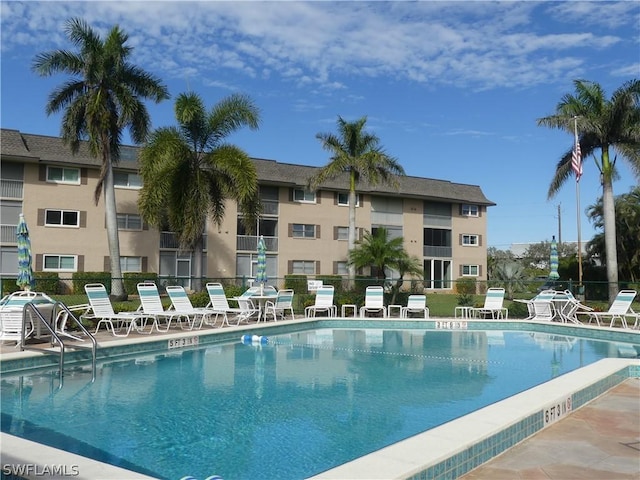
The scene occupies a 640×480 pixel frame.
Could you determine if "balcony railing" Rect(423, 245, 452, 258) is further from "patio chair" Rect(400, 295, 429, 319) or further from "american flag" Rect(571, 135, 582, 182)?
"patio chair" Rect(400, 295, 429, 319)

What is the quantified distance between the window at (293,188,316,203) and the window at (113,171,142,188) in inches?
384

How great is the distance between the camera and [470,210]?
43781 mm

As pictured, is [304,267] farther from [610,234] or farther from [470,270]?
[610,234]

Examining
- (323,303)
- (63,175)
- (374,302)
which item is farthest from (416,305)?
(63,175)

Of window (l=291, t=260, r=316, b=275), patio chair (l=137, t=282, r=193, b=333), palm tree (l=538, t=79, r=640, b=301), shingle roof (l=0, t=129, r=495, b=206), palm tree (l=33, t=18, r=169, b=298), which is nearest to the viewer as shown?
patio chair (l=137, t=282, r=193, b=333)

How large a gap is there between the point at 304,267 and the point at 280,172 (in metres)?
6.29

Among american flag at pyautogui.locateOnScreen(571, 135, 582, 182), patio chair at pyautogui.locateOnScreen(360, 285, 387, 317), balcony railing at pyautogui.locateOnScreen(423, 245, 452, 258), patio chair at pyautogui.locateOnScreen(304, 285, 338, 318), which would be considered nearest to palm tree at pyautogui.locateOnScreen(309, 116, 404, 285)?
american flag at pyautogui.locateOnScreen(571, 135, 582, 182)

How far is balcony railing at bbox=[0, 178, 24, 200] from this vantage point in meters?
27.8

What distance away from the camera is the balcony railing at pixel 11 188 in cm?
2778

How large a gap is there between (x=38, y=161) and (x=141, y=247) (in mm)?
6729

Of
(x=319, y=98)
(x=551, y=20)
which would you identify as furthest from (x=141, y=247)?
(x=551, y=20)

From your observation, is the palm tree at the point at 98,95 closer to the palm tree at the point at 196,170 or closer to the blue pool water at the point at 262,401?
the palm tree at the point at 196,170

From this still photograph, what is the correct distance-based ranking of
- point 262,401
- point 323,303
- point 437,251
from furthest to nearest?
point 437,251
point 323,303
point 262,401

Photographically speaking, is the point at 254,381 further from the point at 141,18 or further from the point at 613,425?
the point at 141,18
